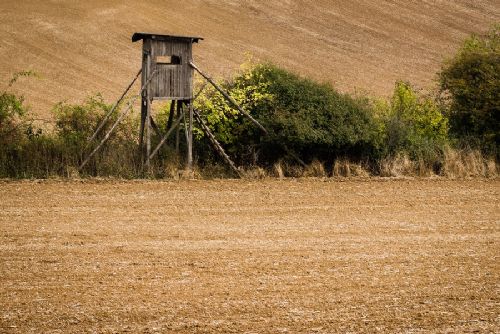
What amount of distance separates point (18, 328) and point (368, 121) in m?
13.4

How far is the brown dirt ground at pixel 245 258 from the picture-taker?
9.91m

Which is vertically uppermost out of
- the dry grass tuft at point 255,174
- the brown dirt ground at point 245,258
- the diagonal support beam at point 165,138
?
the diagonal support beam at point 165,138

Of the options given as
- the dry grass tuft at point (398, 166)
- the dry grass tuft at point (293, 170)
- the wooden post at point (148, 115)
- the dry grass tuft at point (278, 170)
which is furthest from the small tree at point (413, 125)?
the wooden post at point (148, 115)

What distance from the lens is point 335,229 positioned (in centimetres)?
1481

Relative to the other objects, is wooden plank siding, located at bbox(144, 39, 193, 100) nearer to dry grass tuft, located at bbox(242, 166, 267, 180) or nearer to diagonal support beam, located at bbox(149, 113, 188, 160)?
diagonal support beam, located at bbox(149, 113, 188, 160)

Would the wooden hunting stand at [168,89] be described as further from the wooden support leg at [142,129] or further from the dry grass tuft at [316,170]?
the dry grass tuft at [316,170]

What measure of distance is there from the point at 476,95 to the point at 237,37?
29.2 meters

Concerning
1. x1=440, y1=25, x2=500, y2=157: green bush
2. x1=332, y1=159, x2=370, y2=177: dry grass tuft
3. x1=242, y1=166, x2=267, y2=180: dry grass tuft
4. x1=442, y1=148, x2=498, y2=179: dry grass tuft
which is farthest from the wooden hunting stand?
x1=440, y1=25, x2=500, y2=157: green bush

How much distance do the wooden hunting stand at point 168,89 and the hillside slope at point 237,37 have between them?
1424 centimetres

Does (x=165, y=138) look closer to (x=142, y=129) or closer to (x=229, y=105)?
(x=142, y=129)

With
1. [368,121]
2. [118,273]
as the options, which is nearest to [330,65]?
[368,121]

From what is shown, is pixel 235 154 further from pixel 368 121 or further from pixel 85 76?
pixel 85 76

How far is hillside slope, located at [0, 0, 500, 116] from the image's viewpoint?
41344 millimetres

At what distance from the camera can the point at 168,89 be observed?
20016 mm
